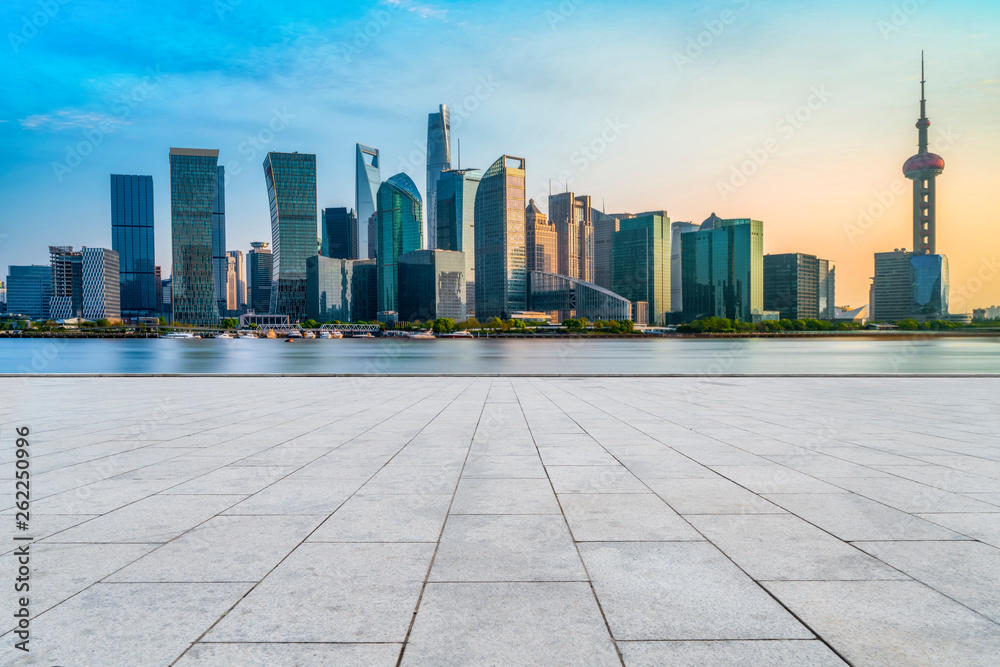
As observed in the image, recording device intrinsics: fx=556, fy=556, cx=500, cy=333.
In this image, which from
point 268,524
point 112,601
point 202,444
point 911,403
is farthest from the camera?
point 911,403

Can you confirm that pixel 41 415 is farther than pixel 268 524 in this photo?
Yes

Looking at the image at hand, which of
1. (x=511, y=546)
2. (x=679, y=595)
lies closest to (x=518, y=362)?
(x=511, y=546)

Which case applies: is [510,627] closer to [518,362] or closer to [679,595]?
[679,595]

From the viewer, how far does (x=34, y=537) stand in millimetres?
6016

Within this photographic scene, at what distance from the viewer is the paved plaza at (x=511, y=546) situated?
394 cm

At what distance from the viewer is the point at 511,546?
5.68 metres

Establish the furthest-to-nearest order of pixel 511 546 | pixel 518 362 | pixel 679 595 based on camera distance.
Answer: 1. pixel 518 362
2. pixel 511 546
3. pixel 679 595

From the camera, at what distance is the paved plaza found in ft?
12.9

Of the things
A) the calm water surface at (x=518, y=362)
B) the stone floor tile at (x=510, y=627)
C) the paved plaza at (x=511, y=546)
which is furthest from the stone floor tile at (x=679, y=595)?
the calm water surface at (x=518, y=362)

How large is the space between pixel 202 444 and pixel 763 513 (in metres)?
10.3

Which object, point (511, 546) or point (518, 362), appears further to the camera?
point (518, 362)

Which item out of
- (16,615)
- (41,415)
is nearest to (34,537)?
(16,615)

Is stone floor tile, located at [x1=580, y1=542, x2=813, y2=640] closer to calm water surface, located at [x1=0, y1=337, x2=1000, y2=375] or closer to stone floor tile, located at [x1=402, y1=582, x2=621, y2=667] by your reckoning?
stone floor tile, located at [x1=402, y1=582, x2=621, y2=667]

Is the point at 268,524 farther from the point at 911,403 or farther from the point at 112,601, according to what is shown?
the point at 911,403
